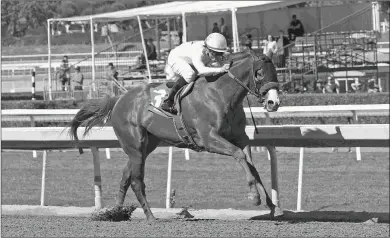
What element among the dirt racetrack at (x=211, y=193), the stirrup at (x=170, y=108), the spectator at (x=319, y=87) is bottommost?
the dirt racetrack at (x=211, y=193)

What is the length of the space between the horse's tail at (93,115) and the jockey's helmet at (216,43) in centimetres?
150

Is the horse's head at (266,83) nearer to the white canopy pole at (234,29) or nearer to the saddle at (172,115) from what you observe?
the saddle at (172,115)

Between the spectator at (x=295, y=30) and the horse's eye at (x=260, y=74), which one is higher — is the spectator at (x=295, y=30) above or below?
above

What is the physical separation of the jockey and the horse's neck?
10 centimetres

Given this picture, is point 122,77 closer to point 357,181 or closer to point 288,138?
point 357,181

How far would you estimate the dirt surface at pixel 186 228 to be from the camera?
6422 mm

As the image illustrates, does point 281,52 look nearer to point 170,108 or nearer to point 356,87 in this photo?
point 356,87

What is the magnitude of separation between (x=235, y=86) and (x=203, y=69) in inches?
12.3

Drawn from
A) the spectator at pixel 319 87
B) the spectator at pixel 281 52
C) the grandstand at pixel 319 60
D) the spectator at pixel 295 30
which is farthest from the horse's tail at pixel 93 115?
the spectator at pixel 295 30

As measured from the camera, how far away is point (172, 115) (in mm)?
7711

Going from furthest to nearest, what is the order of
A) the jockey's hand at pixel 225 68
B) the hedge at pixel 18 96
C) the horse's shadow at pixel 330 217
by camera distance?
the hedge at pixel 18 96 → the horse's shadow at pixel 330 217 → the jockey's hand at pixel 225 68

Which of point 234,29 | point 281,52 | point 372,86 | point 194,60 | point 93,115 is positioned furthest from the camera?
point 372,86

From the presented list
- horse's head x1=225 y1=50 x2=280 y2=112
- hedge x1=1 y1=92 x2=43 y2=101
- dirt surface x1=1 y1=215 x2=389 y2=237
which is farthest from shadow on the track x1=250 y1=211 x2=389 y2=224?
hedge x1=1 y1=92 x2=43 y2=101

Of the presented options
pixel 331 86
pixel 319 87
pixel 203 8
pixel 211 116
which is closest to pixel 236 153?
pixel 211 116
